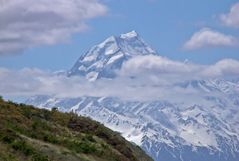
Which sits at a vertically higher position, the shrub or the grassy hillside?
the grassy hillside

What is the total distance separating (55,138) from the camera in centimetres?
3478

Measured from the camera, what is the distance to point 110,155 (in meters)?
36.2

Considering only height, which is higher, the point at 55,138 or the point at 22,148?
the point at 55,138

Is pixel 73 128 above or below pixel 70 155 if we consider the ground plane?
above

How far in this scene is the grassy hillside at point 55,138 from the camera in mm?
30266

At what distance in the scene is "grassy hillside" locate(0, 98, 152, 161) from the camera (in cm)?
3027

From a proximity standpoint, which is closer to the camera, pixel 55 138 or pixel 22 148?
pixel 22 148

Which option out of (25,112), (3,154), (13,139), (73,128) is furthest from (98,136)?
(3,154)

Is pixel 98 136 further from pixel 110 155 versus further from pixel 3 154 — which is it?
pixel 3 154

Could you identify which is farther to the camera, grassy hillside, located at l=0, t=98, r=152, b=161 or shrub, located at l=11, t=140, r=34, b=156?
grassy hillside, located at l=0, t=98, r=152, b=161

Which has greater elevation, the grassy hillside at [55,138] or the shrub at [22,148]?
the grassy hillside at [55,138]

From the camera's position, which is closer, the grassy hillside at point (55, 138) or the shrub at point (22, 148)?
the shrub at point (22, 148)

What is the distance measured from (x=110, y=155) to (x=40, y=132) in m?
4.21

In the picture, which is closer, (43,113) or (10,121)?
(10,121)
